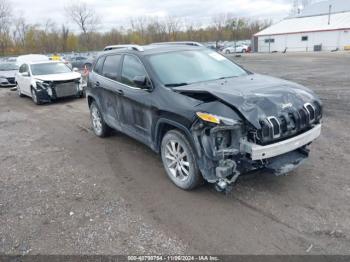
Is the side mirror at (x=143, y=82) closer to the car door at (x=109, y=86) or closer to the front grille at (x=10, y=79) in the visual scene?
the car door at (x=109, y=86)

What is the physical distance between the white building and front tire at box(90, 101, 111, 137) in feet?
139

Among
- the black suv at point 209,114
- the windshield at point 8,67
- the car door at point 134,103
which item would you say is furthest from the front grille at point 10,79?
the car door at point 134,103

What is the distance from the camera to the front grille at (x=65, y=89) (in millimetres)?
10877

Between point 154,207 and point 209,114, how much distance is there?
4.41 feet

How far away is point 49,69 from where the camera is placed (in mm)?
11680

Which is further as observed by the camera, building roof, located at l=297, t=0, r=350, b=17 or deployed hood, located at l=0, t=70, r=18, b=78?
building roof, located at l=297, t=0, r=350, b=17

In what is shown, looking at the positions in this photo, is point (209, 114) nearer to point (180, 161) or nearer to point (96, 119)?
Result: point (180, 161)

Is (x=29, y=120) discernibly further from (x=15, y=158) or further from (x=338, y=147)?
(x=338, y=147)

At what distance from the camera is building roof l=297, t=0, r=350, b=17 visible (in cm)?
4944

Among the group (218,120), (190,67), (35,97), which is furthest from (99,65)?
(35,97)

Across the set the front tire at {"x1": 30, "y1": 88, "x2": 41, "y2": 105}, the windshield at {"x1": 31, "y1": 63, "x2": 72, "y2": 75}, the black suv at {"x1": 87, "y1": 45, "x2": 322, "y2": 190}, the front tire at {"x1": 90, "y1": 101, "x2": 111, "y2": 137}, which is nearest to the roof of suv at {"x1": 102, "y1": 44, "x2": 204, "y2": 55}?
the black suv at {"x1": 87, "y1": 45, "x2": 322, "y2": 190}

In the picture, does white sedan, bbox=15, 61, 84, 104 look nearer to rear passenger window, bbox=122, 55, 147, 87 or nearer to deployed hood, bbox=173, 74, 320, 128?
rear passenger window, bbox=122, 55, 147, 87

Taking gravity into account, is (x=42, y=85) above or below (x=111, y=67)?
below

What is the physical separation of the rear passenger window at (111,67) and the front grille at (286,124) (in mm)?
2909
